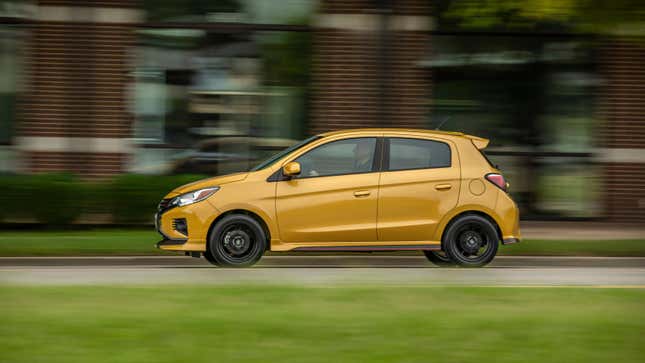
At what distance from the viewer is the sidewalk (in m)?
15.6

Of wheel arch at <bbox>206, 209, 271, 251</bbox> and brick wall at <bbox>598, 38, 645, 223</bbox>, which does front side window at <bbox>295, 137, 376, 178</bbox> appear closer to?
wheel arch at <bbox>206, 209, 271, 251</bbox>

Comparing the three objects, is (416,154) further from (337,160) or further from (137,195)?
(137,195)

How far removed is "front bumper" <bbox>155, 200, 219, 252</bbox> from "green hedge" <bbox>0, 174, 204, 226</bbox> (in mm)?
3803

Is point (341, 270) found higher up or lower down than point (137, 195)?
lower down

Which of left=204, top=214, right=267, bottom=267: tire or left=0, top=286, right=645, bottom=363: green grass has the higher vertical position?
left=0, top=286, right=645, bottom=363: green grass

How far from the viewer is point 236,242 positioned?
11922 millimetres

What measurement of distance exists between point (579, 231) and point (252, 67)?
5.77m

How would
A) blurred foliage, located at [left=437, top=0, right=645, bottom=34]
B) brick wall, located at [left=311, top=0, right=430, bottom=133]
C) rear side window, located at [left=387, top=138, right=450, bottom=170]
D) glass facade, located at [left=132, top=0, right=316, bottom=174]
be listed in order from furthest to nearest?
glass facade, located at [left=132, top=0, right=316, bottom=174], brick wall, located at [left=311, top=0, right=430, bottom=133], blurred foliage, located at [left=437, top=0, right=645, bottom=34], rear side window, located at [left=387, top=138, right=450, bottom=170]

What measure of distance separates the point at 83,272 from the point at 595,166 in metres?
9.61

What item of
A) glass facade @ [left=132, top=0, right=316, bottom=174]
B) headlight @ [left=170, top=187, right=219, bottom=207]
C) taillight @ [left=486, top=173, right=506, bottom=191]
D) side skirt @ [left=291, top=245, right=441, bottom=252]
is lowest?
side skirt @ [left=291, top=245, right=441, bottom=252]

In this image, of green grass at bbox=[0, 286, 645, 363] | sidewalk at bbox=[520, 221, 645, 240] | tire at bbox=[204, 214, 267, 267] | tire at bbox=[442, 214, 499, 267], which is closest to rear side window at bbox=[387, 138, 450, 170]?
tire at bbox=[442, 214, 499, 267]

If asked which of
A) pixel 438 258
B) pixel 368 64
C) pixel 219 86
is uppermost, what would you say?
pixel 368 64

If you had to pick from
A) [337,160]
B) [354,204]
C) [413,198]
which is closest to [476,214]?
[413,198]

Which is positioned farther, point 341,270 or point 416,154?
point 416,154
